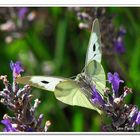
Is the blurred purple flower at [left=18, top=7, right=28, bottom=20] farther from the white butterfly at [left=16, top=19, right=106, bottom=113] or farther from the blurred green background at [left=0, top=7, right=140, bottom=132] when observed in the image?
the white butterfly at [left=16, top=19, right=106, bottom=113]

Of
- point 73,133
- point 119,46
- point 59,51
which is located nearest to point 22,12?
point 59,51

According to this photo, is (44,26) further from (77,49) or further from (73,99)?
(73,99)

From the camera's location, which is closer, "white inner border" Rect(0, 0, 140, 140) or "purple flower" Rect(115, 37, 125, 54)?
"white inner border" Rect(0, 0, 140, 140)

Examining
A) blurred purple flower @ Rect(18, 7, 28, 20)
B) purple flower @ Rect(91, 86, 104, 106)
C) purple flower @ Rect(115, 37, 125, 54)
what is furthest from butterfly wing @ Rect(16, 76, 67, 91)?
blurred purple flower @ Rect(18, 7, 28, 20)

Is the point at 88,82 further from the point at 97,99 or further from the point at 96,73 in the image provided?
the point at 97,99

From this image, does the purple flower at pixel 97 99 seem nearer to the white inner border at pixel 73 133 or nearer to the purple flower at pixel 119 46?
the white inner border at pixel 73 133
